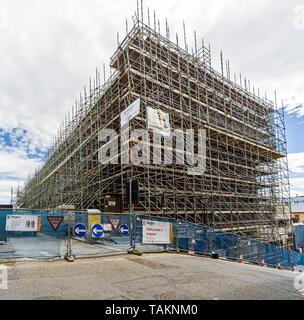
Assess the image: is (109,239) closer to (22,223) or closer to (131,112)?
(22,223)

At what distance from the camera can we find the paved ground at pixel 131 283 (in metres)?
4.57

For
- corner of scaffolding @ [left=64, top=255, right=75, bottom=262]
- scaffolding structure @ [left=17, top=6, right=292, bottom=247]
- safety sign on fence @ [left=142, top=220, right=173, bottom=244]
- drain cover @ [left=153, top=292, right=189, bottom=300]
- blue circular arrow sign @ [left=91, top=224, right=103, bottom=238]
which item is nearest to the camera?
drain cover @ [left=153, top=292, right=189, bottom=300]

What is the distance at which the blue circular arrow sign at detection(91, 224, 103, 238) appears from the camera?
876cm

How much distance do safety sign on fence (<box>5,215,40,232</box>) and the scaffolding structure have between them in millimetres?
8014

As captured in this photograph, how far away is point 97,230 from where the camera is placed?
29.1 feet

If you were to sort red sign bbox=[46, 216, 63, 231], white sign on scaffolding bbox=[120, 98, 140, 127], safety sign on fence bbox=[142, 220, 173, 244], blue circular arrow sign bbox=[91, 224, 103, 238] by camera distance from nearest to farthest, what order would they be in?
red sign bbox=[46, 216, 63, 231]
blue circular arrow sign bbox=[91, 224, 103, 238]
safety sign on fence bbox=[142, 220, 173, 244]
white sign on scaffolding bbox=[120, 98, 140, 127]

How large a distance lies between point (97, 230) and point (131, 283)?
3.83 m

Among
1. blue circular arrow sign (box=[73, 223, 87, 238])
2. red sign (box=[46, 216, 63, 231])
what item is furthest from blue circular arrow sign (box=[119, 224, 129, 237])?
red sign (box=[46, 216, 63, 231])

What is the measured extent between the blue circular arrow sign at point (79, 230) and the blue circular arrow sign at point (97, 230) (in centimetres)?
32

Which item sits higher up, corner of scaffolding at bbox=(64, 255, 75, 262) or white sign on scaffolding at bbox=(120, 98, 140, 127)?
white sign on scaffolding at bbox=(120, 98, 140, 127)

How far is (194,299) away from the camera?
4469mm

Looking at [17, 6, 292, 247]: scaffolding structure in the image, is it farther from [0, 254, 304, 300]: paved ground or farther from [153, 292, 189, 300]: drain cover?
[153, 292, 189, 300]: drain cover

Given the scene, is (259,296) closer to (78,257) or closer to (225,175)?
(78,257)
